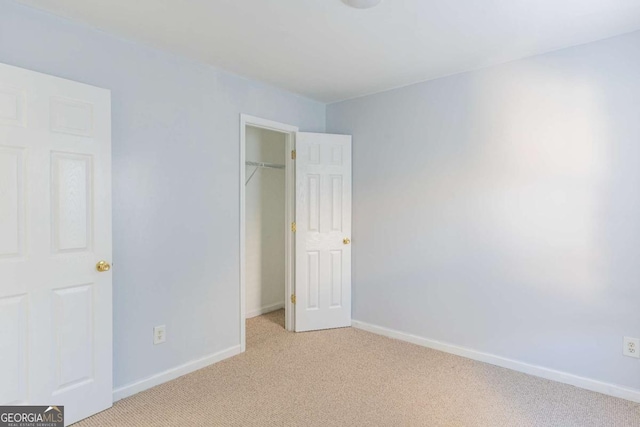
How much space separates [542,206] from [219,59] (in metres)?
2.67

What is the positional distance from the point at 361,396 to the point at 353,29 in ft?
7.86

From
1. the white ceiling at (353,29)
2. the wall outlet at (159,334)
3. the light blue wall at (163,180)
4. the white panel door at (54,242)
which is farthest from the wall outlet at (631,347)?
the white panel door at (54,242)

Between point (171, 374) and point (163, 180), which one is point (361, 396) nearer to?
point (171, 374)

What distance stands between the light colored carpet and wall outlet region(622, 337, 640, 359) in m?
0.31

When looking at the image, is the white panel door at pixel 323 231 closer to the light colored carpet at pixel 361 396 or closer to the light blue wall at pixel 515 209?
the light blue wall at pixel 515 209

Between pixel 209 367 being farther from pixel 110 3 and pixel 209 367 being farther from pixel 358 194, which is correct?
pixel 110 3

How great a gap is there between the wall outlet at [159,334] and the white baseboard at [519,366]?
1953 mm

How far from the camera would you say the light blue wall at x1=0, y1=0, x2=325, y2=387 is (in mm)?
2127

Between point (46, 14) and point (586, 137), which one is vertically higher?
point (46, 14)

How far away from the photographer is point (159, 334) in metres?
2.53

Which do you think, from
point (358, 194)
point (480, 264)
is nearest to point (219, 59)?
point (358, 194)

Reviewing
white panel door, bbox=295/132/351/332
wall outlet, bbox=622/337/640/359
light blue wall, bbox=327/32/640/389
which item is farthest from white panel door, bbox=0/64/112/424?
wall outlet, bbox=622/337/640/359

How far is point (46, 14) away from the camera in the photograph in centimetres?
200

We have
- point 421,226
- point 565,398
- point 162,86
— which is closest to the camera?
point 565,398
